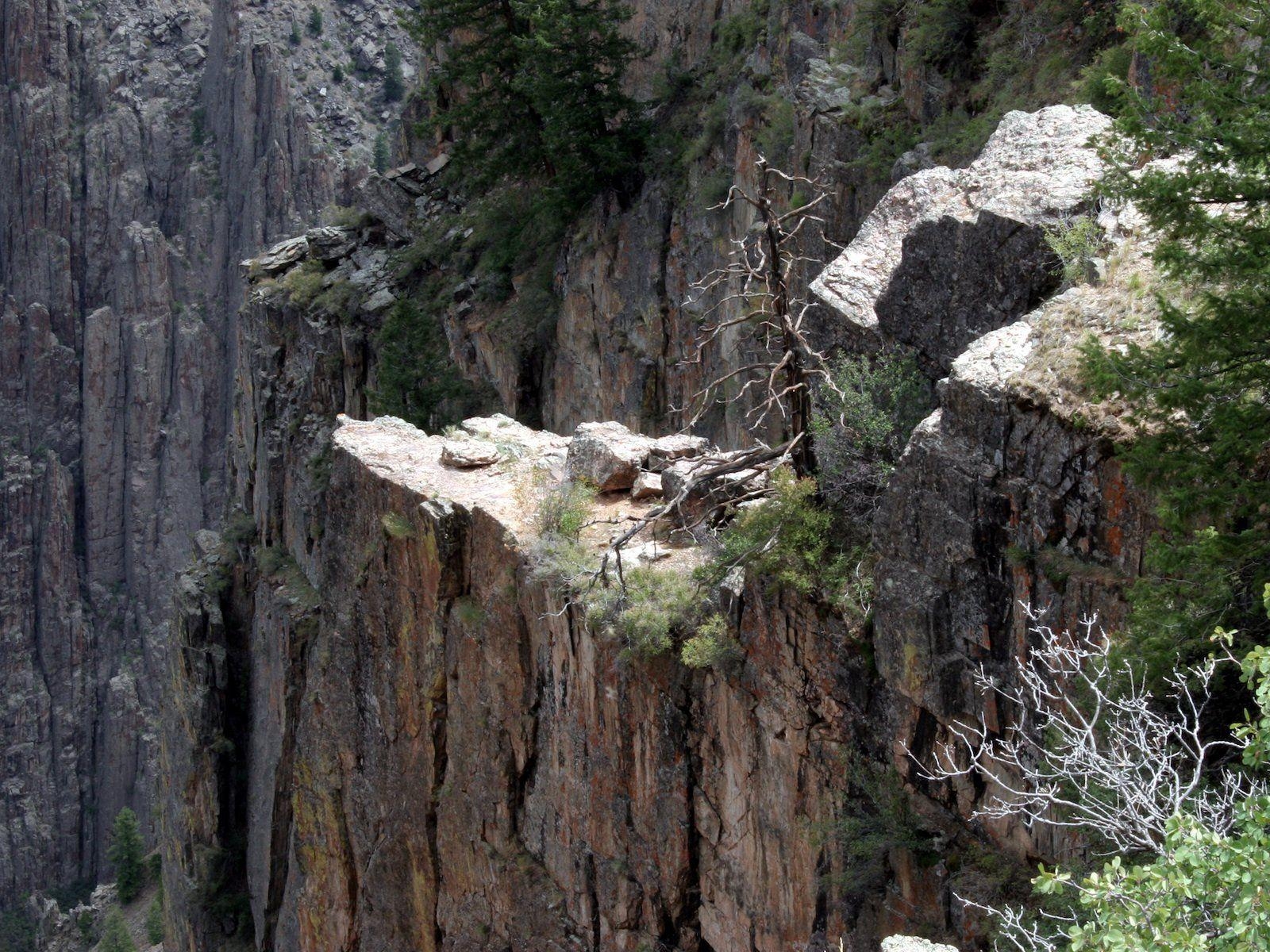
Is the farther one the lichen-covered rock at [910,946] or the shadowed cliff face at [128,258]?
the shadowed cliff face at [128,258]

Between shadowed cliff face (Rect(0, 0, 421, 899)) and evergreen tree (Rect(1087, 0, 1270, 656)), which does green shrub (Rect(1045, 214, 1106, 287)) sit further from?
shadowed cliff face (Rect(0, 0, 421, 899))

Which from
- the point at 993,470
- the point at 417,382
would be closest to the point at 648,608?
the point at 993,470

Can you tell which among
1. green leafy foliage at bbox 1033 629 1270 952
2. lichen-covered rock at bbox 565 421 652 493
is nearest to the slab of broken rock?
lichen-covered rock at bbox 565 421 652 493

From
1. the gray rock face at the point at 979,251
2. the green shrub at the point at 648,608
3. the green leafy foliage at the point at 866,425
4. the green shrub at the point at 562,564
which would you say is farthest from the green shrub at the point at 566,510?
the gray rock face at the point at 979,251

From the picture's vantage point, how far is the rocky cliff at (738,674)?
9516 millimetres

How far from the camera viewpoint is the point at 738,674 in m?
12.0

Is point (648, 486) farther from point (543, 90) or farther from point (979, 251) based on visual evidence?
point (543, 90)

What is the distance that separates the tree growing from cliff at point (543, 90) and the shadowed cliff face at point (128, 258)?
2493 inches

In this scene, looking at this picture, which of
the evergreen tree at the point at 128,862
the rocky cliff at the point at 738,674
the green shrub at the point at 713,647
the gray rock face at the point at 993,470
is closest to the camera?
the gray rock face at the point at 993,470

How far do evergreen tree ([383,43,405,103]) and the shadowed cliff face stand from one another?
181 centimetres

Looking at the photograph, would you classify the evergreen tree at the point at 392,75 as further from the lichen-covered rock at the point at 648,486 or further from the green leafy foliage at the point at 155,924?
the lichen-covered rock at the point at 648,486

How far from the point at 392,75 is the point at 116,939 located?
6456 centimetres

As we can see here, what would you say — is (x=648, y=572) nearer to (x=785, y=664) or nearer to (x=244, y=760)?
(x=785, y=664)

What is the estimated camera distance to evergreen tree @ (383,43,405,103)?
93.5 meters
